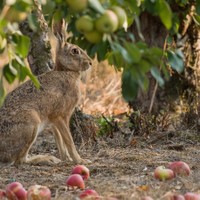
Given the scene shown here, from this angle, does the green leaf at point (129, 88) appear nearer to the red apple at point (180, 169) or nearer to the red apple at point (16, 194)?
the red apple at point (16, 194)

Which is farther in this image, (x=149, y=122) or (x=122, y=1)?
(x=149, y=122)

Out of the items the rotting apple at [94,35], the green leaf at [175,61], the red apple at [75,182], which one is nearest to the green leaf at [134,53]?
the rotting apple at [94,35]

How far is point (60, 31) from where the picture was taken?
6938 millimetres

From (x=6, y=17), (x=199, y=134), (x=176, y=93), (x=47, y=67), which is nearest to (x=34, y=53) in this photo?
(x=47, y=67)

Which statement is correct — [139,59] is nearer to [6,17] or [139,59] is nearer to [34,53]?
[6,17]

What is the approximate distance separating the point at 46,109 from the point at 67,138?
366 mm

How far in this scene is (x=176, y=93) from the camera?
10.4 metres

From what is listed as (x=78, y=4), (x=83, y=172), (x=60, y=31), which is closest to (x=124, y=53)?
(x=78, y=4)

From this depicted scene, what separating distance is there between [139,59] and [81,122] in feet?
16.9

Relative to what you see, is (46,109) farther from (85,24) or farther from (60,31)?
(85,24)

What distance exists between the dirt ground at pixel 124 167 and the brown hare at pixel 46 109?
0.66ft

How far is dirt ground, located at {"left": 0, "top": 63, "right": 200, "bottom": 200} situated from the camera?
16.4 feet

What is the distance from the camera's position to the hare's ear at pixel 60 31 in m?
6.86

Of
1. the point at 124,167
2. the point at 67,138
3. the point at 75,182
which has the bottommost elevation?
the point at 124,167
